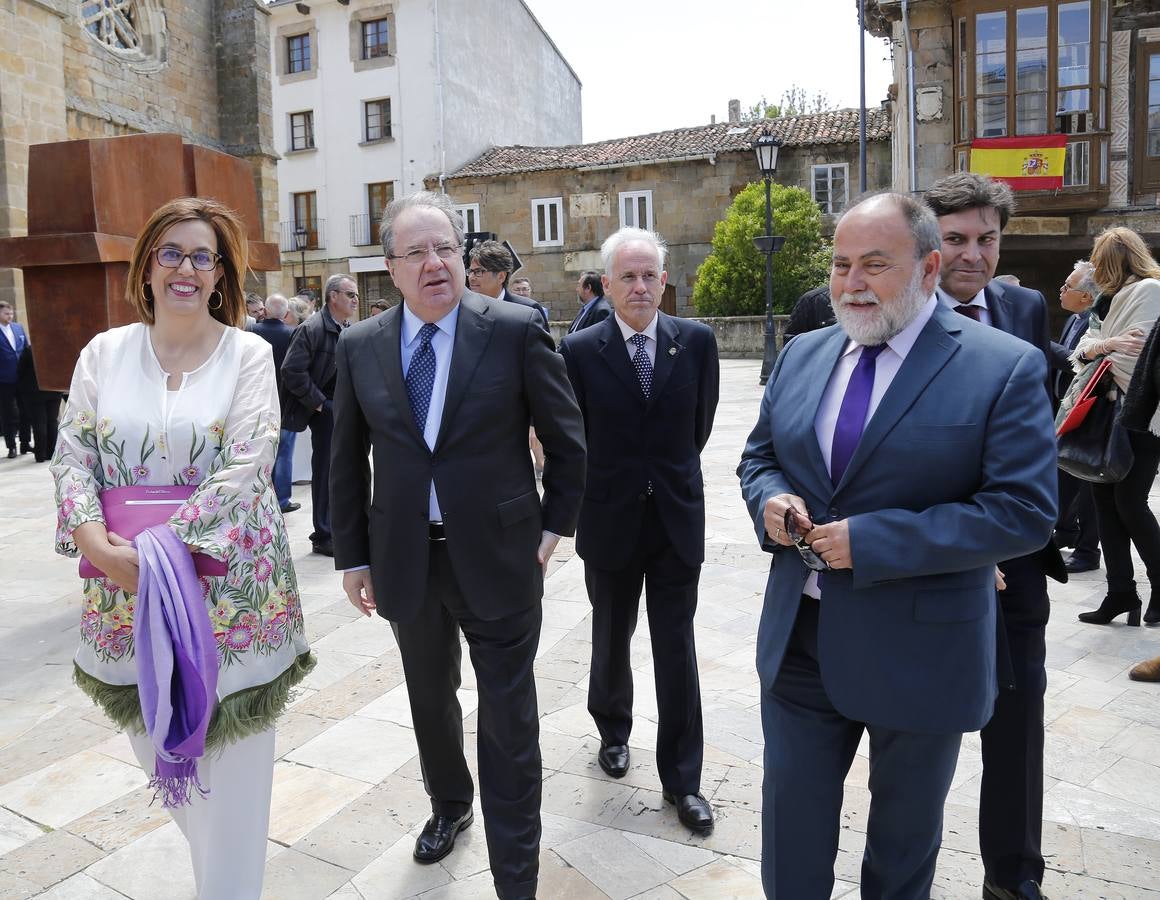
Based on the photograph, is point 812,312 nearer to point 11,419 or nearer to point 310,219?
point 11,419

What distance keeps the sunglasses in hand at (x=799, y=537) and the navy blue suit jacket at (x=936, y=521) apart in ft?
0.21

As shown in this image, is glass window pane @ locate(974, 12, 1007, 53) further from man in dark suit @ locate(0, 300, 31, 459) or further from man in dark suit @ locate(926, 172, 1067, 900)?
man in dark suit @ locate(926, 172, 1067, 900)

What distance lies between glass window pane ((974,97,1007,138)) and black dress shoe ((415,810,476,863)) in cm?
1718

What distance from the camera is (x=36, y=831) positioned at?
3.27 meters

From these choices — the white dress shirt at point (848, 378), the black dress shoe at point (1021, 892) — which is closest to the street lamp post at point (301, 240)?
the white dress shirt at point (848, 378)

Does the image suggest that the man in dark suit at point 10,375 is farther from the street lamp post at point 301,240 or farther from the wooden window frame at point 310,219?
the wooden window frame at point 310,219

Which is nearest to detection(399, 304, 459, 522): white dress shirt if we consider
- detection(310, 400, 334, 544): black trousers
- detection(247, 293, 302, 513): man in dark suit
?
detection(310, 400, 334, 544): black trousers

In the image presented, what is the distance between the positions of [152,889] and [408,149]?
108 feet

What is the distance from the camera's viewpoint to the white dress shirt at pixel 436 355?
2.79 metres

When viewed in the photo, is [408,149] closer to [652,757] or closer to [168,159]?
[168,159]

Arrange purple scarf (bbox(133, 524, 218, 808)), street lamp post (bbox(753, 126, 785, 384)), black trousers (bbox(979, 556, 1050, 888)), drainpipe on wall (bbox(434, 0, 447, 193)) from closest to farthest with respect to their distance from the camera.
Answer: purple scarf (bbox(133, 524, 218, 808))
black trousers (bbox(979, 556, 1050, 888))
street lamp post (bbox(753, 126, 785, 384))
drainpipe on wall (bbox(434, 0, 447, 193))

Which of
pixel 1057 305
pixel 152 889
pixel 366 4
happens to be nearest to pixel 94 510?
pixel 152 889

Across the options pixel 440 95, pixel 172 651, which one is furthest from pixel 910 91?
pixel 440 95

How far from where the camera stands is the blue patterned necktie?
11.4 feet
